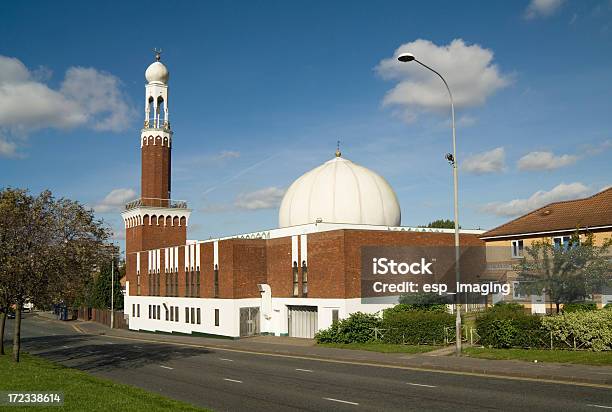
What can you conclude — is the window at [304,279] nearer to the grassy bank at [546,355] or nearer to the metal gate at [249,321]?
the metal gate at [249,321]

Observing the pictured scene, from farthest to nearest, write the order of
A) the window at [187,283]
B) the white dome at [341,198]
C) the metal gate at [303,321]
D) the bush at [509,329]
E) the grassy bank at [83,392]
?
the window at [187,283] → the white dome at [341,198] → the metal gate at [303,321] → the bush at [509,329] → the grassy bank at [83,392]

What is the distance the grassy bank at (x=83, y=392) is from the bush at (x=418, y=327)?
649 inches

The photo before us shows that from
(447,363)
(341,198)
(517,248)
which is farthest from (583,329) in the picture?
(341,198)

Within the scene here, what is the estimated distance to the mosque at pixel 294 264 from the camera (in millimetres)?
39844

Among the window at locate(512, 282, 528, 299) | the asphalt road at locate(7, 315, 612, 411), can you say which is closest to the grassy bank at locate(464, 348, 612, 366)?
the asphalt road at locate(7, 315, 612, 411)

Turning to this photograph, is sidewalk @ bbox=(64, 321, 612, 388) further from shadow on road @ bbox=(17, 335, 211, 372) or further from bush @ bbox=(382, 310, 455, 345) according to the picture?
shadow on road @ bbox=(17, 335, 211, 372)

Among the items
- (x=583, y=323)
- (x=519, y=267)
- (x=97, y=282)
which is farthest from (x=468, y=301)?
(x=97, y=282)

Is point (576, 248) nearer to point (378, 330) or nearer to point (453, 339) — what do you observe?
point (453, 339)

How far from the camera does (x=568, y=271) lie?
1254 inches

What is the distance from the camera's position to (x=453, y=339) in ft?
101

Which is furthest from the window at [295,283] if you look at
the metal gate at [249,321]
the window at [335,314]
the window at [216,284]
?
the window at [216,284]

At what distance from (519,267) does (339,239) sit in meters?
10.6

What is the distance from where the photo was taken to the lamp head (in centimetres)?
2448

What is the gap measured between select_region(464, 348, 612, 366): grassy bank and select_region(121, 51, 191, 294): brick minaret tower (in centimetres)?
4502
